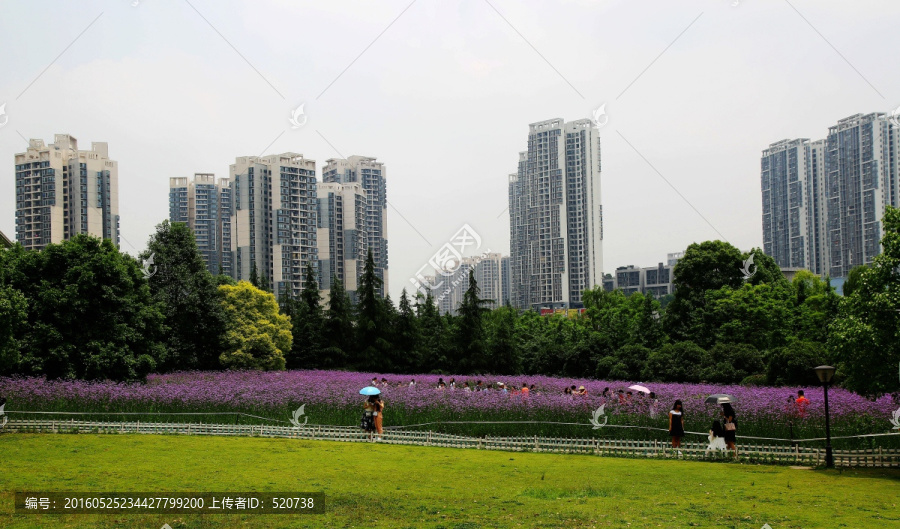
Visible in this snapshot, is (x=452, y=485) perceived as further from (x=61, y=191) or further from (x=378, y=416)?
(x=61, y=191)

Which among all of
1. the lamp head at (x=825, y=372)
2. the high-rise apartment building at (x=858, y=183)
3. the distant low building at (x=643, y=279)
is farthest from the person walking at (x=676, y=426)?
the distant low building at (x=643, y=279)

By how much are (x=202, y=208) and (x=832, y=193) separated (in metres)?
69.4

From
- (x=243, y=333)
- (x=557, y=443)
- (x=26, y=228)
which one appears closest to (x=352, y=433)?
(x=557, y=443)

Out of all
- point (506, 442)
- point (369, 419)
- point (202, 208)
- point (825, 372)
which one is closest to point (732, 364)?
point (506, 442)

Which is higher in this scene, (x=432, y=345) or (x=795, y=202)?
(x=795, y=202)

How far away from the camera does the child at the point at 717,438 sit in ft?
50.1

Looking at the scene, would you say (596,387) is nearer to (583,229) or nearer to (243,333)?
(243,333)

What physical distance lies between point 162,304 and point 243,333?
18.7ft

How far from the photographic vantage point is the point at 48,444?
55.3 ft

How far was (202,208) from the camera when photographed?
277 ft

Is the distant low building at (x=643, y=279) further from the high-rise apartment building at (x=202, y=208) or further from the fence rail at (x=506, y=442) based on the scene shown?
the fence rail at (x=506, y=442)

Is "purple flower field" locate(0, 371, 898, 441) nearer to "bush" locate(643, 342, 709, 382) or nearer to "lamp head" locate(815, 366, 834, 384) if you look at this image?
"lamp head" locate(815, 366, 834, 384)

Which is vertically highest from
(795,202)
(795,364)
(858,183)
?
(858,183)

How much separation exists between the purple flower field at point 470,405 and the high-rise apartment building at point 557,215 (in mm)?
57396
